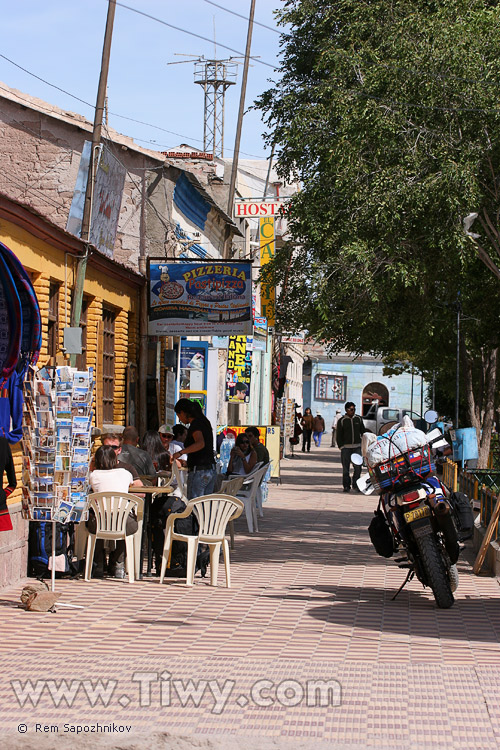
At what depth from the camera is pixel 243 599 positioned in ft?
32.5

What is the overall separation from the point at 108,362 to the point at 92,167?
4.00 m

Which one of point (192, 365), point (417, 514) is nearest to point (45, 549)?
point (417, 514)

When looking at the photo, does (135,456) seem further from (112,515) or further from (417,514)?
(417,514)

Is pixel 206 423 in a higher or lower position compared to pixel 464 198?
lower

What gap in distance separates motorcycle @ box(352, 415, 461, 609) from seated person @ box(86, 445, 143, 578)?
2.59 m

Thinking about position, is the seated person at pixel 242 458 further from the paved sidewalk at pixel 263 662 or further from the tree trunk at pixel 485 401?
the tree trunk at pixel 485 401

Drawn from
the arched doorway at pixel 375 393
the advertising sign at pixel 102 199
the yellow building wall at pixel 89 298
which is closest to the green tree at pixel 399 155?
the advertising sign at pixel 102 199

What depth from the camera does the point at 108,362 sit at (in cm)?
1839

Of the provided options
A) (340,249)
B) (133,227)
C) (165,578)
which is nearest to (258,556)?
(165,578)

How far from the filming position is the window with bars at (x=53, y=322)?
1431 cm

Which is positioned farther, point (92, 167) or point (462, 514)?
point (92, 167)

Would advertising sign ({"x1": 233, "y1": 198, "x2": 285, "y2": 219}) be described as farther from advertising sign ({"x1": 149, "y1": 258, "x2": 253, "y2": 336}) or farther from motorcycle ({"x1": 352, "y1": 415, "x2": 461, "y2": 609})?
motorcycle ({"x1": 352, "y1": 415, "x2": 461, "y2": 609})

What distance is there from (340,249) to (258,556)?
420 cm

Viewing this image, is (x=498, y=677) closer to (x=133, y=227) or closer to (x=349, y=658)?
(x=349, y=658)
